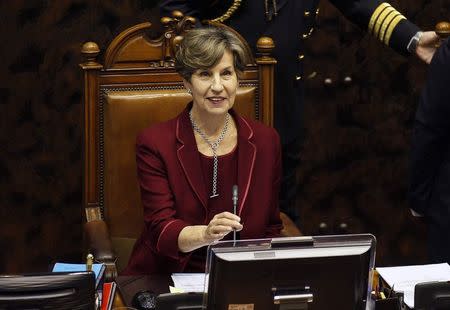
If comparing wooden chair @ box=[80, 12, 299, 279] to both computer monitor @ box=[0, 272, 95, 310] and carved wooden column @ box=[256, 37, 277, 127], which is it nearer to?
carved wooden column @ box=[256, 37, 277, 127]

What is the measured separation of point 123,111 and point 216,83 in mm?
431

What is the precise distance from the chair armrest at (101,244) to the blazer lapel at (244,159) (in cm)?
41

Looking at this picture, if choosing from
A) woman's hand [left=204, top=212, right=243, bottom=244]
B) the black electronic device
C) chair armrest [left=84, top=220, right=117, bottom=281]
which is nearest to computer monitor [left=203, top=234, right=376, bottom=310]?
the black electronic device

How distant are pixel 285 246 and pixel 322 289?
0.13 metres

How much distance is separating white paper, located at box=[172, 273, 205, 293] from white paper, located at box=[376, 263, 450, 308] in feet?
1.59

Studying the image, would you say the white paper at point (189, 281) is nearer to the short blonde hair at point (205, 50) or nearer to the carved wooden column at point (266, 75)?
the short blonde hair at point (205, 50)

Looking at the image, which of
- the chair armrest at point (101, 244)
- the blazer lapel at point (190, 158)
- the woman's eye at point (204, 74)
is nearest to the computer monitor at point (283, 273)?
the chair armrest at point (101, 244)

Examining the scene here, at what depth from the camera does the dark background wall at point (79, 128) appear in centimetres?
420

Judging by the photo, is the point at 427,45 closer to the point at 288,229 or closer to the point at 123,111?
the point at 288,229

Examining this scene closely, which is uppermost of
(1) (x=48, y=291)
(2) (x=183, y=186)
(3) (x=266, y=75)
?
(3) (x=266, y=75)

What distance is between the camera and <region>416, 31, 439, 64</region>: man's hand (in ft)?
11.9

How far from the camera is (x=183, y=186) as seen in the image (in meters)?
3.03

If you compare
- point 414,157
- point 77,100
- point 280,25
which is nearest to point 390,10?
point 280,25

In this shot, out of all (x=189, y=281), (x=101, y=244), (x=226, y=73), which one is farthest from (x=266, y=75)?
(x=189, y=281)
